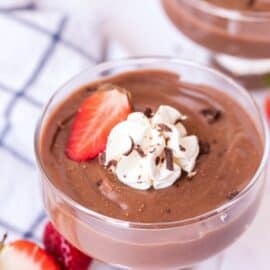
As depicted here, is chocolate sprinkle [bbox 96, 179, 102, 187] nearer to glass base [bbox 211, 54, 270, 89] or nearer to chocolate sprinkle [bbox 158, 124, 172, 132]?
chocolate sprinkle [bbox 158, 124, 172, 132]

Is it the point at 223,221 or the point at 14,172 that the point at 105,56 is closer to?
the point at 14,172

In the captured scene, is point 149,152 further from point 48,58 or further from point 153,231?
point 48,58

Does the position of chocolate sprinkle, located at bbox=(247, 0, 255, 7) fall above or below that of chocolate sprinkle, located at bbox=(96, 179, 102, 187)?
above

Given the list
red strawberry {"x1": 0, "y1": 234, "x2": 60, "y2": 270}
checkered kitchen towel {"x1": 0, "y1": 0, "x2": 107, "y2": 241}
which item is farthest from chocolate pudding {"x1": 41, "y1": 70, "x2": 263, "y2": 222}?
checkered kitchen towel {"x1": 0, "y1": 0, "x2": 107, "y2": 241}

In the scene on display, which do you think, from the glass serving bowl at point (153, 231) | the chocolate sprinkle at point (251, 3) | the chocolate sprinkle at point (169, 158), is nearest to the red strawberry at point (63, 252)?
the glass serving bowl at point (153, 231)

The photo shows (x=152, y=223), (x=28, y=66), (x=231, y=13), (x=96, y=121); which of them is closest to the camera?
(x=152, y=223)

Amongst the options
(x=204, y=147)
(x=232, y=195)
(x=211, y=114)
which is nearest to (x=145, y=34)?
(x=211, y=114)
